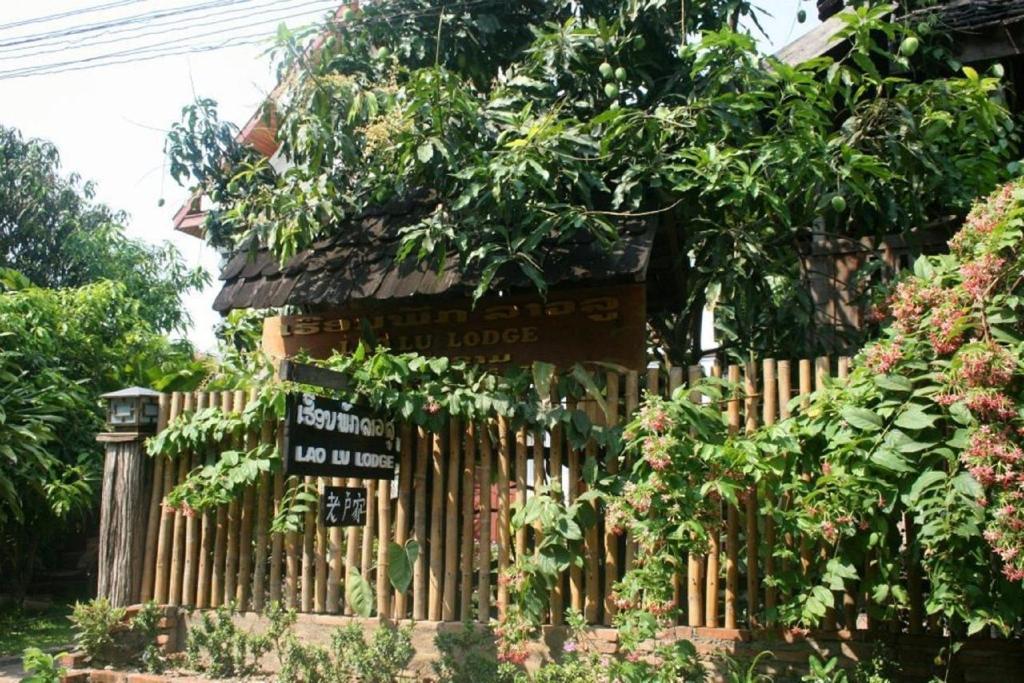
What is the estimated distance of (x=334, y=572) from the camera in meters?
6.34

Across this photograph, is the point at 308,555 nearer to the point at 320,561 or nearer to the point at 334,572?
the point at 320,561

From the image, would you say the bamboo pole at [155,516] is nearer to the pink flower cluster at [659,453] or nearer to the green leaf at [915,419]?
the pink flower cluster at [659,453]

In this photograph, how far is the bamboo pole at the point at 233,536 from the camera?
6668mm

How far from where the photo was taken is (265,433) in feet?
21.7

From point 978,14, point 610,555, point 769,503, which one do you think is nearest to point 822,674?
point 769,503

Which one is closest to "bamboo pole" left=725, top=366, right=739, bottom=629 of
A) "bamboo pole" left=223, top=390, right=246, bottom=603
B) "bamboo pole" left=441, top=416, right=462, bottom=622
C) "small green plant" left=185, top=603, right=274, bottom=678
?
"bamboo pole" left=441, top=416, right=462, bottom=622

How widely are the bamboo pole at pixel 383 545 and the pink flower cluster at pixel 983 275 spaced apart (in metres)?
3.70

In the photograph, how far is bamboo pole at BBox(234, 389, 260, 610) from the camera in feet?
21.7

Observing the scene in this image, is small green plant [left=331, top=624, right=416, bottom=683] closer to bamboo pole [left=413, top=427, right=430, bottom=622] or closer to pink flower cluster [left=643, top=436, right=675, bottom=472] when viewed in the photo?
bamboo pole [left=413, top=427, right=430, bottom=622]

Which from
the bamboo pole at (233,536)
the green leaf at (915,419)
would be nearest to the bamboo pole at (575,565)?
the green leaf at (915,419)

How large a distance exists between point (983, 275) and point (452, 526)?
11.3 ft

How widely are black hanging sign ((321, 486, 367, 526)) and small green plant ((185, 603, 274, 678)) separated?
3.46 feet

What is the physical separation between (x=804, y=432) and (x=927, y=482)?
2.34 ft

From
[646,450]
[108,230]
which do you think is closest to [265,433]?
[646,450]
